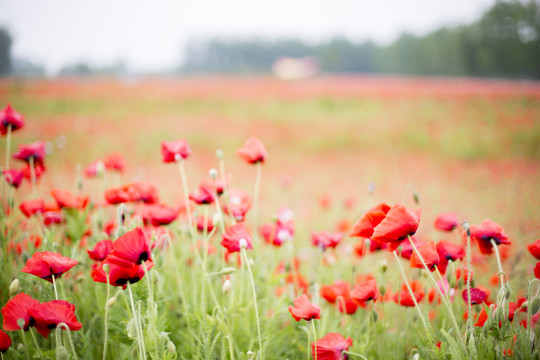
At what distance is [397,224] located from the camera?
0.82 m

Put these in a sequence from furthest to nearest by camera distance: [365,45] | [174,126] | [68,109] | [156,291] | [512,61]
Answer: [365,45] → [68,109] → [174,126] → [512,61] → [156,291]

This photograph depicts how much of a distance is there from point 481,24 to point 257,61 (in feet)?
102

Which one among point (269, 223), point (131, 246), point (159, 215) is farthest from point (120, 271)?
point (269, 223)

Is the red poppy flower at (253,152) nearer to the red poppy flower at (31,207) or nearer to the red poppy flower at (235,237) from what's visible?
the red poppy flower at (235,237)

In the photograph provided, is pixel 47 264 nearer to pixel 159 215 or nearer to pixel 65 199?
pixel 159 215

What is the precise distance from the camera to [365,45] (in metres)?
30.2

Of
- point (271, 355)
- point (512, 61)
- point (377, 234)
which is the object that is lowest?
point (271, 355)

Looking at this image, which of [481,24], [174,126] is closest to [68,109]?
[174,126]

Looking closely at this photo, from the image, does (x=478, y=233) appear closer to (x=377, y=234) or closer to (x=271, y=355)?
(x=377, y=234)

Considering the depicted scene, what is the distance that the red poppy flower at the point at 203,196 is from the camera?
1.27m

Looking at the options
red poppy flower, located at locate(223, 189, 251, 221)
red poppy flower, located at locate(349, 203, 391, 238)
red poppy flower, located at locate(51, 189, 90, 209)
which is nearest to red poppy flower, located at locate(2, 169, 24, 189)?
red poppy flower, located at locate(51, 189, 90, 209)

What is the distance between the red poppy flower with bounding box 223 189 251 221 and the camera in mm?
1278

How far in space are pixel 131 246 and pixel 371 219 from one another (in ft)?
1.97

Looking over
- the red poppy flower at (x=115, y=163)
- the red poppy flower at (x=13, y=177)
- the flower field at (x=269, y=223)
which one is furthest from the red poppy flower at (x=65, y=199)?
the red poppy flower at (x=115, y=163)
